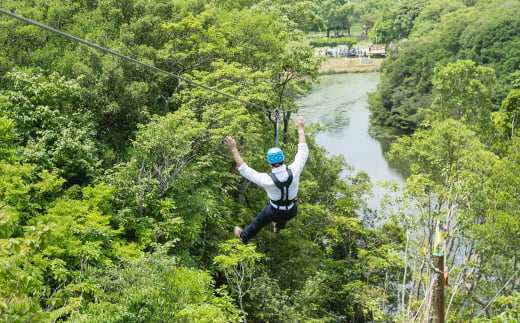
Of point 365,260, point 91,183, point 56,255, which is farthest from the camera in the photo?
point 365,260

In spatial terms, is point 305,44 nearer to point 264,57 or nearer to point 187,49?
point 264,57

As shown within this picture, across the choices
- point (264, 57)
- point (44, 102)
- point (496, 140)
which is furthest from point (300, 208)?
point (496, 140)

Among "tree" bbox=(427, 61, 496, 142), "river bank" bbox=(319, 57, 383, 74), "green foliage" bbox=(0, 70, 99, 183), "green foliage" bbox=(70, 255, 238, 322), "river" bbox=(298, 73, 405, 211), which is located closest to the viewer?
"green foliage" bbox=(70, 255, 238, 322)

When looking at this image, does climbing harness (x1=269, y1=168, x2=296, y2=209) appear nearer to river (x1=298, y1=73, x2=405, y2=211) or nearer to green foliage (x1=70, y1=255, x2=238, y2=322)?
green foliage (x1=70, y1=255, x2=238, y2=322)

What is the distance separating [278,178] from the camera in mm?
5230

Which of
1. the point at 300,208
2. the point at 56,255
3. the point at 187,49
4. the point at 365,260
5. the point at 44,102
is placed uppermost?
the point at 187,49

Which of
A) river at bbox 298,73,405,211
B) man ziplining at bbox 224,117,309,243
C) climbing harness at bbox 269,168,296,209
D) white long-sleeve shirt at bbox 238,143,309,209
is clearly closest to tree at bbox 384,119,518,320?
river at bbox 298,73,405,211

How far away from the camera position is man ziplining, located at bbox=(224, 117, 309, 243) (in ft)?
16.7

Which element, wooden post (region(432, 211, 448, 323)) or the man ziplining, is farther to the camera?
wooden post (region(432, 211, 448, 323))

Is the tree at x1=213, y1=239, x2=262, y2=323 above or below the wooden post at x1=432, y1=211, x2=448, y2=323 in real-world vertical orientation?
below

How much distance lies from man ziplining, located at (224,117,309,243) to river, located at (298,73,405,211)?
1683cm

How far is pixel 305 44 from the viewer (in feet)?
56.9

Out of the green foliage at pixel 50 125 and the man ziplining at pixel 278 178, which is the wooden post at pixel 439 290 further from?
the green foliage at pixel 50 125

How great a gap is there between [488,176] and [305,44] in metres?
7.89
